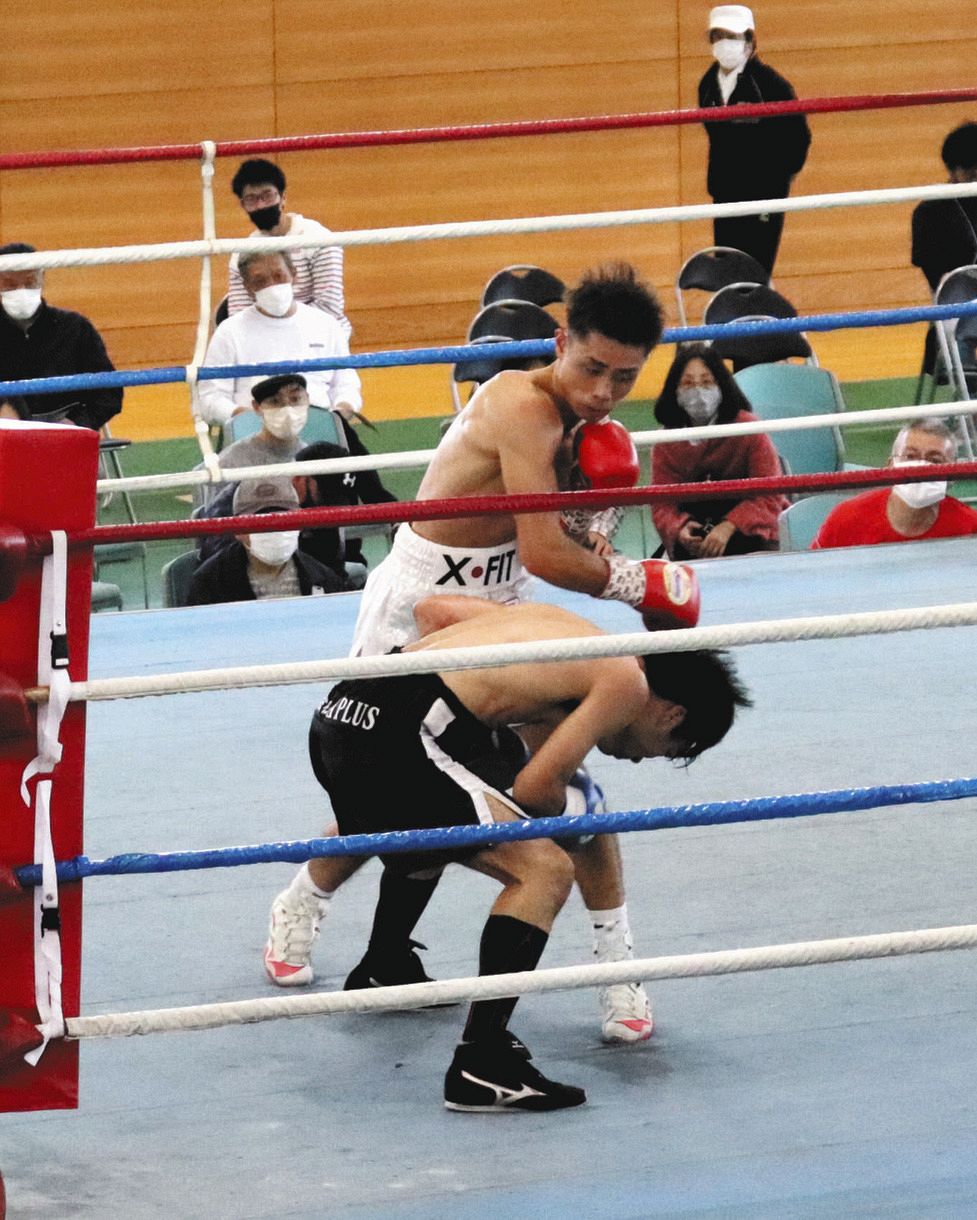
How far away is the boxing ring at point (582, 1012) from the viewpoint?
193 cm

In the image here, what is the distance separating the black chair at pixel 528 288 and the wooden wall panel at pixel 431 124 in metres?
2.54

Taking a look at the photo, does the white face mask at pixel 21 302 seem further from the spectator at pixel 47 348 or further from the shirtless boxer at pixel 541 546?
the shirtless boxer at pixel 541 546

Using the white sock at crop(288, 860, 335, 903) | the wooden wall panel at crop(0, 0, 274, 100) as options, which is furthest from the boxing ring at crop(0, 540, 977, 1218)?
the wooden wall panel at crop(0, 0, 274, 100)

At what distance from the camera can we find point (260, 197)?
5984 millimetres

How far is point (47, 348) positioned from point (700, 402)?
2149 mm

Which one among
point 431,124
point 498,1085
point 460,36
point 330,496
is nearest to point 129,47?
point 431,124

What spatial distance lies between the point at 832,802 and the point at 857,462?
A: 210 inches

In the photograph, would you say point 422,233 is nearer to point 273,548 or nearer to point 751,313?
point 273,548

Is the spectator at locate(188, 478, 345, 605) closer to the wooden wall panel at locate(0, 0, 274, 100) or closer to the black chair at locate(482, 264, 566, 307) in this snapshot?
the black chair at locate(482, 264, 566, 307)

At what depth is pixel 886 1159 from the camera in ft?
6.36

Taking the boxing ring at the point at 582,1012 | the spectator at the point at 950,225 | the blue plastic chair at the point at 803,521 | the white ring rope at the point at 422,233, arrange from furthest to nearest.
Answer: the spectator at the point at 950,225 < the blue plastic chair at the point at 803,521 < the white ring rope at the point at 422,233 < the boxing ring at the point at 582,1012

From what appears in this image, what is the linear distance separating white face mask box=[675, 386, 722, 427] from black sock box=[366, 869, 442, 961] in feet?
8.24

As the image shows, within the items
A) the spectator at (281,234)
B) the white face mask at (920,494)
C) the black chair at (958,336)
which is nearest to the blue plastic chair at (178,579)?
the spectator at (281,234)

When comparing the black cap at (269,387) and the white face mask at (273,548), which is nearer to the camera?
the white face mask at (273,548)
